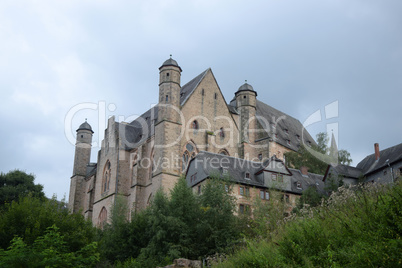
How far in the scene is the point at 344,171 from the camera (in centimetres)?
3903

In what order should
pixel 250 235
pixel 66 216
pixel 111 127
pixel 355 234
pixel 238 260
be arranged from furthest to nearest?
pixel 111 127
pixel 66 216
pixel 250 235
pixel 238 260
pixel 355 234

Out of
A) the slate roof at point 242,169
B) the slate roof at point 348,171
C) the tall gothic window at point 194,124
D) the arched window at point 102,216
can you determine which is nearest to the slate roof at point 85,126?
the arched window at point 102,216

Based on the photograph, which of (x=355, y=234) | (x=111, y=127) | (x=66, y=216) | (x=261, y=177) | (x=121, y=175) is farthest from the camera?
(x=111, y=127)

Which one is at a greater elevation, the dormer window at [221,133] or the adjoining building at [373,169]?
the dormer window at [221,133]

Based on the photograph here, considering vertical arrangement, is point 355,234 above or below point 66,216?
below

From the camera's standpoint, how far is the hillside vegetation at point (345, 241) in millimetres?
11210

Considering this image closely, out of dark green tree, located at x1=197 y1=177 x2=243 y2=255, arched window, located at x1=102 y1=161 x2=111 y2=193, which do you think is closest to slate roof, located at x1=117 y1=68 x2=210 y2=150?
arched window, located at x1=102 y1=161 x2=111 y2=193

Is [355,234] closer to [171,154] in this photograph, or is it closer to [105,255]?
[105,255]

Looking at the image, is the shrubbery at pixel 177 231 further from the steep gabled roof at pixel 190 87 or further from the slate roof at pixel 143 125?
the slate roof at pixel 143 125

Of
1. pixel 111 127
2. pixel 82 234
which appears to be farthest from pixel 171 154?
pixel 82 234

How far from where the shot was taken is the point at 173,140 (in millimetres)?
39281

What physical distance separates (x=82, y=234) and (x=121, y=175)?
813 inches

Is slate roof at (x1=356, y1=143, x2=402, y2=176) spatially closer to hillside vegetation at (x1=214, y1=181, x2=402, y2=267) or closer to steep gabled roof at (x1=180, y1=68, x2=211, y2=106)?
steep gabled roof at (x1=180, y1=68, x2=211, y2=106)

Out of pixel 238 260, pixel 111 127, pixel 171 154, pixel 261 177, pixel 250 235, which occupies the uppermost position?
pixel 111 127
